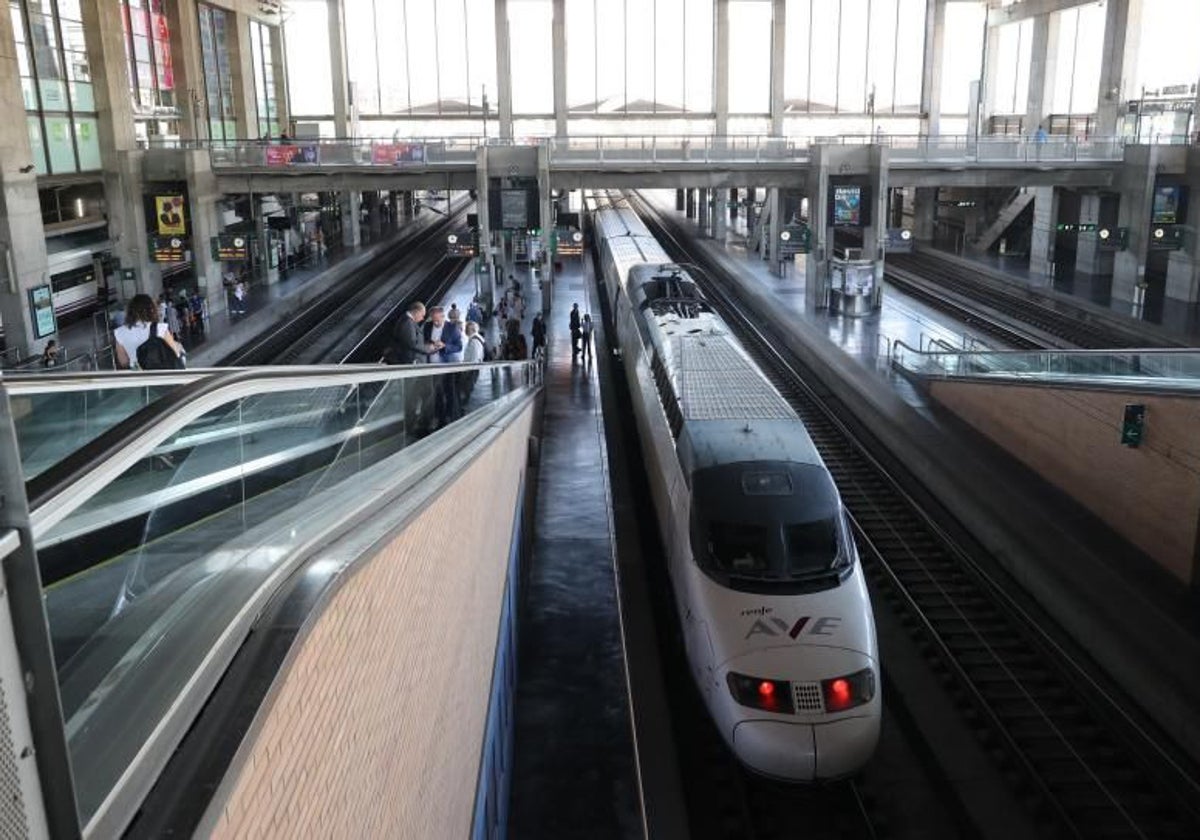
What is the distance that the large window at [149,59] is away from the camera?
33.5m

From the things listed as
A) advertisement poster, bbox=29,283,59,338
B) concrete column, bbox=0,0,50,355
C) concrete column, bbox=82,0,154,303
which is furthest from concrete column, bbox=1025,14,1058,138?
advertisement poster, bbox=29,283,59,338

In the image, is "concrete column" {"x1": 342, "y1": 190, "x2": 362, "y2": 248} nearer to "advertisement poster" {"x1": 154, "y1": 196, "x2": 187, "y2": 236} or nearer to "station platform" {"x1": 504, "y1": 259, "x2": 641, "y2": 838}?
"advertisement poster" {"x1": 154, "y1": 196, "x2": 187, "y2": 236}

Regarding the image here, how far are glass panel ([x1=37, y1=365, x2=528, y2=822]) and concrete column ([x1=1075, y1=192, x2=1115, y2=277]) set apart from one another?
36292mm

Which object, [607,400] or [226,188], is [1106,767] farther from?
[226,188]

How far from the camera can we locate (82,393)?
2859 millimetres

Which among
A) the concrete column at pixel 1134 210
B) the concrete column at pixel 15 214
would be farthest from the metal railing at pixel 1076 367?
the concrete column at pixel 15 214

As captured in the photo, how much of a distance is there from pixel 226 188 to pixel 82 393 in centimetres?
3194

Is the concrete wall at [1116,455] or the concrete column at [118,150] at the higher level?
the concrete column at [118,150]

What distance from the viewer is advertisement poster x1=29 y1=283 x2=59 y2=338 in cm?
2267

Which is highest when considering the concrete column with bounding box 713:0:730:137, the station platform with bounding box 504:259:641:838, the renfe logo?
the concrete column with bounding box 713:0:730:137

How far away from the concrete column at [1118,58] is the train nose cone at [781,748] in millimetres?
35342

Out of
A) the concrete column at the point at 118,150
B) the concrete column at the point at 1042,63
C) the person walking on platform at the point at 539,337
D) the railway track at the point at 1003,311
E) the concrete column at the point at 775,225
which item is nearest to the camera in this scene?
the person walking on platform at the point at 539,337

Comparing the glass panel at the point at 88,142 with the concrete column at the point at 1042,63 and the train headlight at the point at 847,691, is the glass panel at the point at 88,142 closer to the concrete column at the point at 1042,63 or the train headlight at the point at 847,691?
the train headlight at the point at 847,691

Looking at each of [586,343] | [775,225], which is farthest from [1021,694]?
[775,225]
